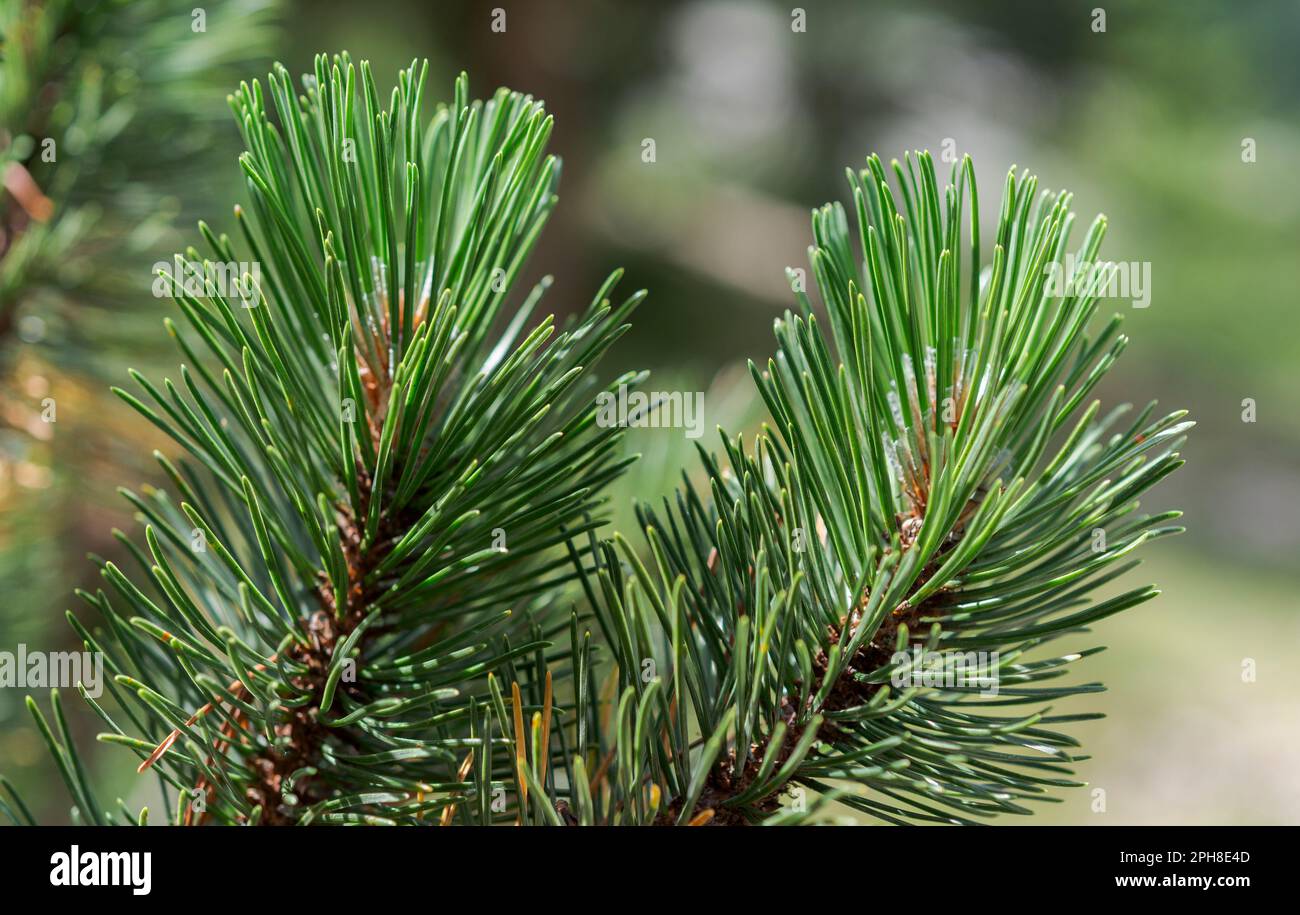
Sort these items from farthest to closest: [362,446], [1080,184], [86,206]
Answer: [1080,184] < [86,206] < [362,446]

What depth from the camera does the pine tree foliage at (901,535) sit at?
0.69ft

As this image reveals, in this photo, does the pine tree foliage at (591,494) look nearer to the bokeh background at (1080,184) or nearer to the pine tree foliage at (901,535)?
the pine tree foliage at (901,535)

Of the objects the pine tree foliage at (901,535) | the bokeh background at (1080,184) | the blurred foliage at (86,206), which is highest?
the bokeh background at (1080,184)

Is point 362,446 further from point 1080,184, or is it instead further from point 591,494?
point 1080,184

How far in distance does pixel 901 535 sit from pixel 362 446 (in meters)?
A: 0.13

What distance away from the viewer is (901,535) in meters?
0.23

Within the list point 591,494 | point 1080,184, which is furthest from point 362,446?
point 1080,184

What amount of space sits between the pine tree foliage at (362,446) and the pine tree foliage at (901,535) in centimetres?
3

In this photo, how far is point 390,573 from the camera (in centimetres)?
24

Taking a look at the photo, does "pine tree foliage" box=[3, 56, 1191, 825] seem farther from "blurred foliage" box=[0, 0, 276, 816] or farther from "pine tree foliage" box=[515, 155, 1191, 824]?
"blurred foliage" box=[0, 0, 276, 816]

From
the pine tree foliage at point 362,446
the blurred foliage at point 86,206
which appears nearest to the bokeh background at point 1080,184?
the blurred foliage at point 86,206

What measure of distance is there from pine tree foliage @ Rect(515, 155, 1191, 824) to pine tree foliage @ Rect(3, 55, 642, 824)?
3 cm
